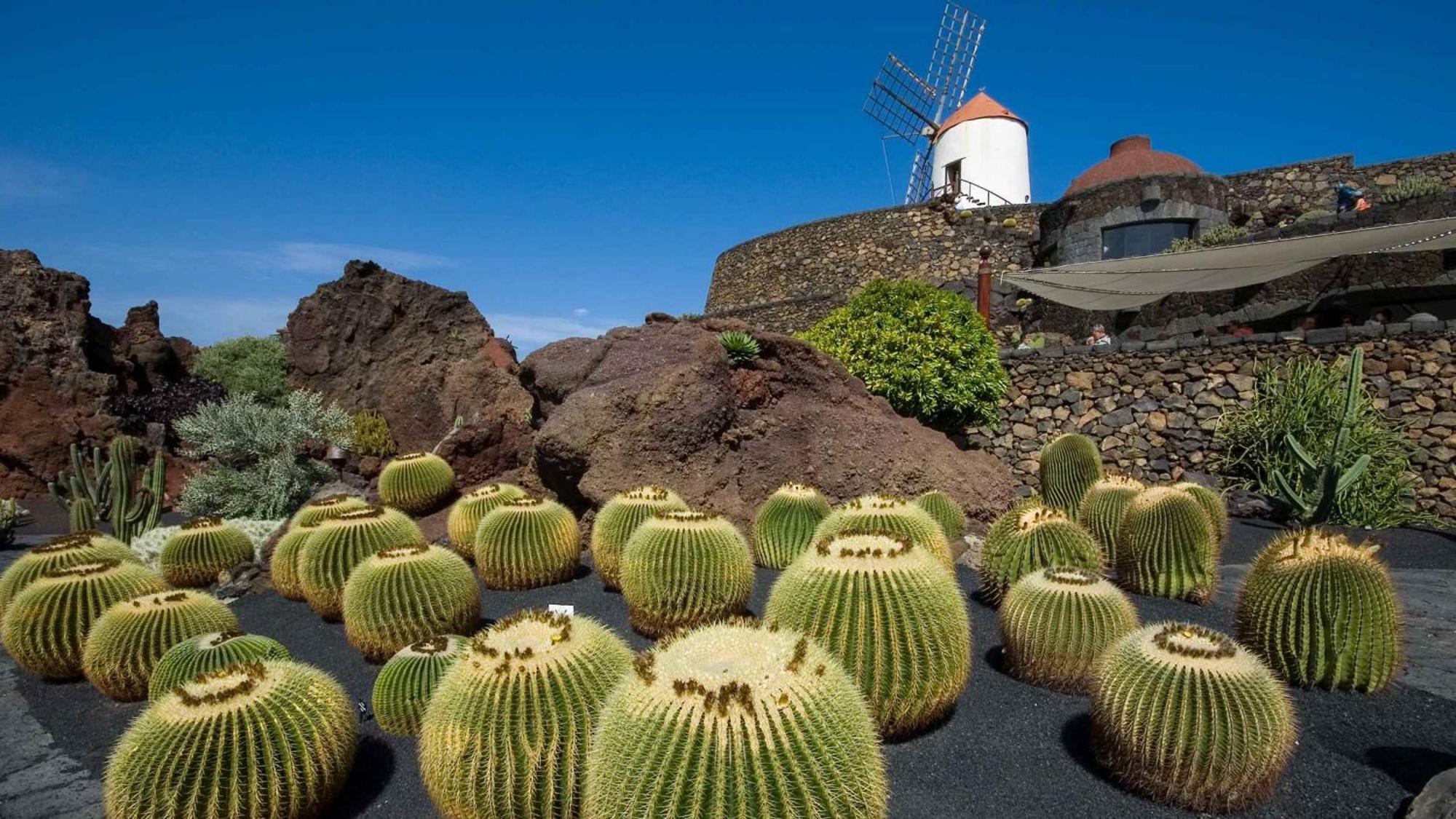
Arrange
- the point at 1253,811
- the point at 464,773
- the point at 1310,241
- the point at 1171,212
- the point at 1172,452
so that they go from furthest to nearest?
the point at 1171,212, the point at 1172,452, the point at 1310,241, the point at 1253,811, the point at 464,773

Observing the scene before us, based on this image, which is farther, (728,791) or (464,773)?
(464,773)

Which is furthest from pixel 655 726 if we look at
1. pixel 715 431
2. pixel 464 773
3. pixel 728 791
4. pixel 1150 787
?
pixel 715 431

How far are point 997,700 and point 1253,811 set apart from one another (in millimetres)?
1216

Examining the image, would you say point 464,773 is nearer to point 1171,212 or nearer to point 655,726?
point 655,726

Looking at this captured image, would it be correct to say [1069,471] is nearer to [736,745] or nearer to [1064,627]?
[1064,627]

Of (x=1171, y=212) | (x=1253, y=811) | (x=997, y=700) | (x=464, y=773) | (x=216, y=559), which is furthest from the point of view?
(x=1171, y=212)

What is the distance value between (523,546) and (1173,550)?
15.9 ft

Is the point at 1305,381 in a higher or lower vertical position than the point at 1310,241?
lower

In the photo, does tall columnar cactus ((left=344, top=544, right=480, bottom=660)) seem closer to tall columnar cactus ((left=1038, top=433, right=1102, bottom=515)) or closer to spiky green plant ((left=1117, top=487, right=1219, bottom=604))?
Answer: spiky green plant ((left=1117, top=487, right=1219, bottom=604))

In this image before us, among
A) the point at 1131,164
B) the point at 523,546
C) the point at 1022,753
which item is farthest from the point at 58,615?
the point at 1131,164

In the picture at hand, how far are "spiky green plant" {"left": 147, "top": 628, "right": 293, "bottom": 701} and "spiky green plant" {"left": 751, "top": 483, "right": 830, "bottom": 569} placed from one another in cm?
348

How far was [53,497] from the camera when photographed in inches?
467

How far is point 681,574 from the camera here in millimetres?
4703

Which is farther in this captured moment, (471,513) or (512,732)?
(471,513)
